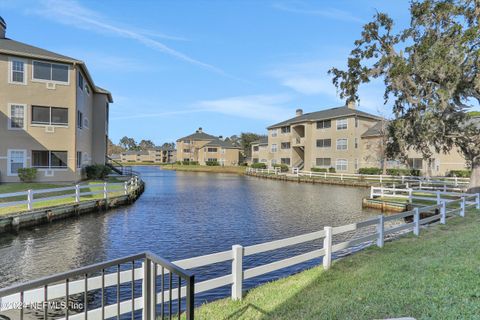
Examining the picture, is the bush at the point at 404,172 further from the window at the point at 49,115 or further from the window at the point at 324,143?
the window at the point at 49,115

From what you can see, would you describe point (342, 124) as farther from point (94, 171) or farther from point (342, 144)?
point (94, 171)

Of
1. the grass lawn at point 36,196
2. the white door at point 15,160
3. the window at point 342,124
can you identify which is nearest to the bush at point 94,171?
the grass lawn at point 36,196

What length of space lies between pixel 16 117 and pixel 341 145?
1675 inches

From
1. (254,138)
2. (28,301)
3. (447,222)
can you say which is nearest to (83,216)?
(28,301)

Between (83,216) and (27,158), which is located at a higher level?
(27,158)

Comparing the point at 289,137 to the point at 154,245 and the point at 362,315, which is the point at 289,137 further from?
the point at 362,315

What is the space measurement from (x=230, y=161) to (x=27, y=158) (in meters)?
66.7

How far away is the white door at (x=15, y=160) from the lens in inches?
952

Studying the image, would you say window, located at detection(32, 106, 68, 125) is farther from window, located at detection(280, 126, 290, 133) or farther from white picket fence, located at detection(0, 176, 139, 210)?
window, located at detection(280, 126, 290, 133)

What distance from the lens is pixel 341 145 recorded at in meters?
51.8

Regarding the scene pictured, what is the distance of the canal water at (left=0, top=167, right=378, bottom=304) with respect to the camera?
9.94 m

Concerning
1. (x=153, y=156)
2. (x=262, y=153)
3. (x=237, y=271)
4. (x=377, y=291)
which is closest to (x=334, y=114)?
(x=262, y=153)

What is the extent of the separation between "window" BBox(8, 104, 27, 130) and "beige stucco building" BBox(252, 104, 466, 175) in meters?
40.6

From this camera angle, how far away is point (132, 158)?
153 m
